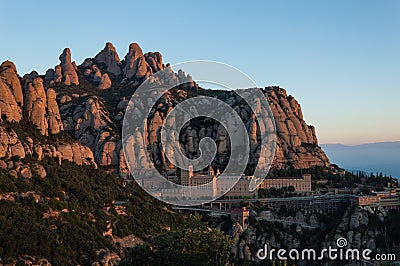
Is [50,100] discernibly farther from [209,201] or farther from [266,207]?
[266,207]

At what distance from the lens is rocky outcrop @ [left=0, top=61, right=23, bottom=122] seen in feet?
232

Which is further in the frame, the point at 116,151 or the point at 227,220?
the point at 116,151

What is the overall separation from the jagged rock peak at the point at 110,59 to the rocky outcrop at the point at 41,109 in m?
55.1

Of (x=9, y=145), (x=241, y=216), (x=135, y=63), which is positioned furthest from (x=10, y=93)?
(x=135, y=63)

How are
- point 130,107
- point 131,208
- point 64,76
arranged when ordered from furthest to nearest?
point 64,76
point 130,107
point 131,208

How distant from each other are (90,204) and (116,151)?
35.2 meters

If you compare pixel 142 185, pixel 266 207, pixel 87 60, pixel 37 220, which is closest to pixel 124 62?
pixel 87 60

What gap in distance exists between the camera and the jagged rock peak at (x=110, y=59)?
139250 mm

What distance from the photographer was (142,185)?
298ft

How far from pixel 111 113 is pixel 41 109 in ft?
107

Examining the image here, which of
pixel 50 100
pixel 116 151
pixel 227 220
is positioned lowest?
pixel 227 220

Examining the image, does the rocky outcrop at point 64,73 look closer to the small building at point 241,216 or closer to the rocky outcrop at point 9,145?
the rocky outcrop at point 9,145

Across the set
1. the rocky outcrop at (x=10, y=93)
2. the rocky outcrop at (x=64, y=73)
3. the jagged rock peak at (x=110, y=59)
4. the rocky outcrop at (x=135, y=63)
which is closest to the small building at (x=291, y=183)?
the rocky outcrop at (x=10, y=93)

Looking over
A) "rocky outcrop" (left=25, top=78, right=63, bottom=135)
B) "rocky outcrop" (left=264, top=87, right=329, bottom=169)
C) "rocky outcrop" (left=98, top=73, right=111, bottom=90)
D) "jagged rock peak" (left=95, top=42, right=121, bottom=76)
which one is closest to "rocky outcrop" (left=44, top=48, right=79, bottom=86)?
"rocky outcrop" (left=98, top=73, right=111, bottom=90)
